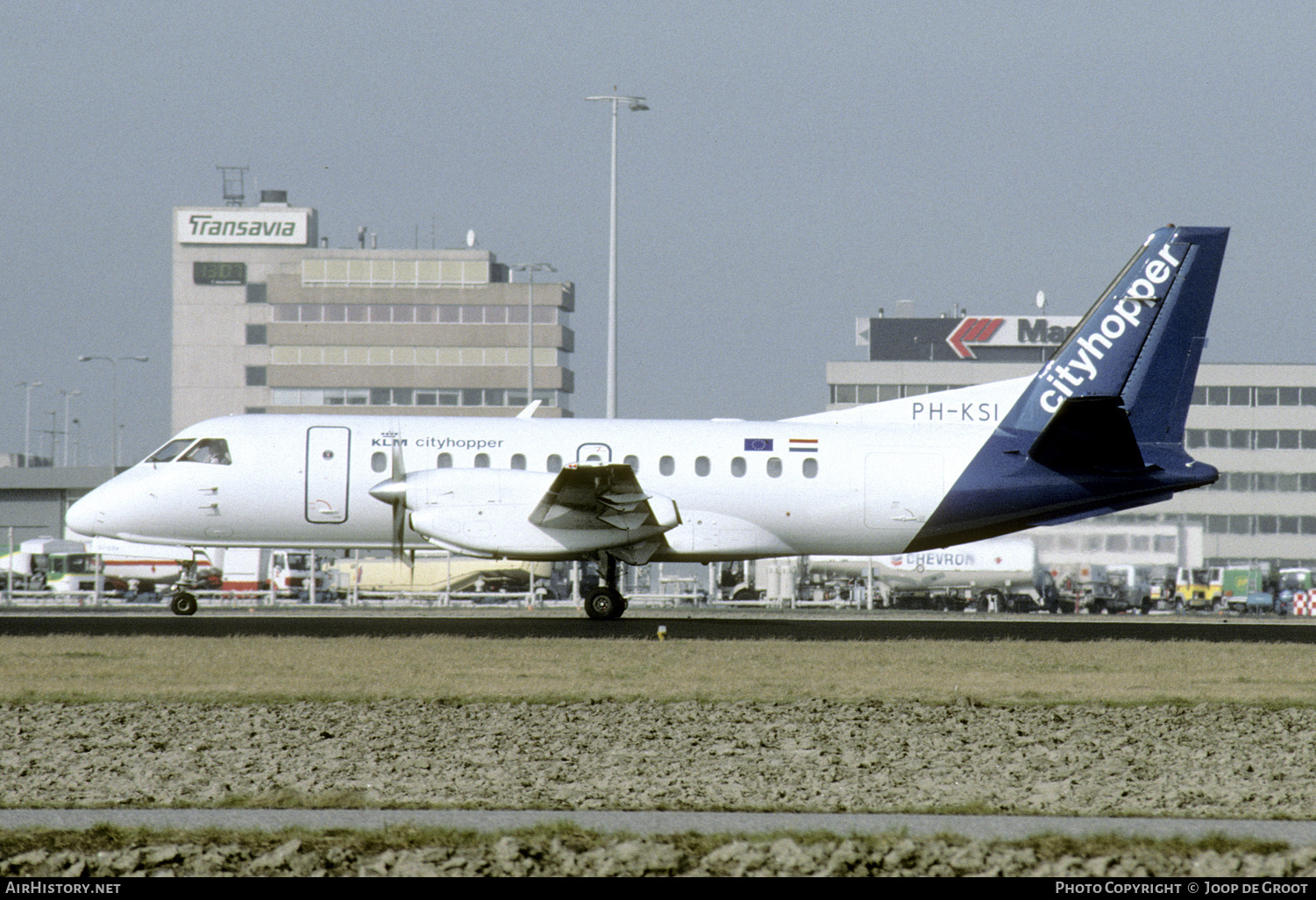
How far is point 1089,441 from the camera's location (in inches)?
1017

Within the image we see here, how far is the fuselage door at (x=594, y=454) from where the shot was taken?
26.9 meters

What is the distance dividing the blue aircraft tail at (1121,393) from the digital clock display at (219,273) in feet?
391

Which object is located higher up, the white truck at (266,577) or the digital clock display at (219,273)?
the digital clock display at (219,273)

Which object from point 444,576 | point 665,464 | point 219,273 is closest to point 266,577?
point 444,576

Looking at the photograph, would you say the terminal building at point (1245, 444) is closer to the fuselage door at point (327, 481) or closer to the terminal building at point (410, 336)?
the terminal building at point (410, 336)

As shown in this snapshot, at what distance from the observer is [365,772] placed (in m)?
10.7

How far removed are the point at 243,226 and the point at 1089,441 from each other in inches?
4799

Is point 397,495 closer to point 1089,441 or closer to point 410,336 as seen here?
point 1089,441

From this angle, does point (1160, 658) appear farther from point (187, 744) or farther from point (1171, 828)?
point (187, 744)

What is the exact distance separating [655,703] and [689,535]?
12161 millimetres

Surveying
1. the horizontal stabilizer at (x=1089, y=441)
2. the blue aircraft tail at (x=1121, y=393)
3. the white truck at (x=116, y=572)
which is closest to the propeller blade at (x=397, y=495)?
the blue aircraft tail at (x=1121, y=393)

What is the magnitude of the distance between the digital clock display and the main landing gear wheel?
116590 millimetres

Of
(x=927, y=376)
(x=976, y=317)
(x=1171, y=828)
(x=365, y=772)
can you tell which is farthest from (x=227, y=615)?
(x=976, y=317)

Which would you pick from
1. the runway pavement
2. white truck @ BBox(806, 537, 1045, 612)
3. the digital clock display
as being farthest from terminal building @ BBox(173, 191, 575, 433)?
the runway pavement
